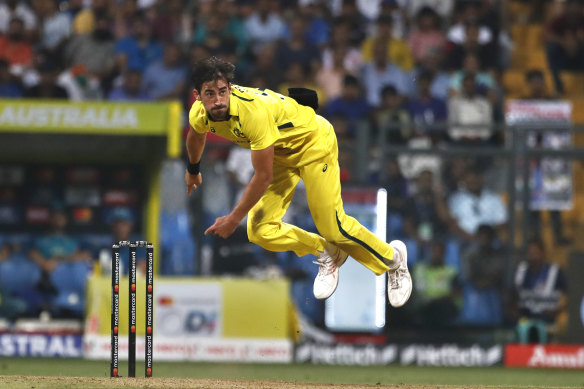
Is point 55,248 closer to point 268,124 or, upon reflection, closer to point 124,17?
point 124,17

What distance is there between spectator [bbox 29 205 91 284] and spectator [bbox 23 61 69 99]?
5.93 feet

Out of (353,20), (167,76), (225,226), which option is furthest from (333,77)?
(225,226)

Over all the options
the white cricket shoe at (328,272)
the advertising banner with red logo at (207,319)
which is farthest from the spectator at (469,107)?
the white cricket shoe at (328,272)

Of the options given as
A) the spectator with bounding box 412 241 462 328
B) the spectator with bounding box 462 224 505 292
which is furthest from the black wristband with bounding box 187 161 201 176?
the spectator with bounding box 462 224 505 292

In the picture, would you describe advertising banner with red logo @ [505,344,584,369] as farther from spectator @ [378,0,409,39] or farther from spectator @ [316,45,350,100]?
spectator @ [378,0,409,39]

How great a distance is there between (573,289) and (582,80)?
4777 mm

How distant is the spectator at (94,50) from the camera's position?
1764cm

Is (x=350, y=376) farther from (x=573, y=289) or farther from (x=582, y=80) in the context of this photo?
(x=582, y=80)

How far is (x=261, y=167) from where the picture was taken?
30.5 feet

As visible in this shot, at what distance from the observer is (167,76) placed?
17.5 metres

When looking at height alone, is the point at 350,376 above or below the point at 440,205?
below

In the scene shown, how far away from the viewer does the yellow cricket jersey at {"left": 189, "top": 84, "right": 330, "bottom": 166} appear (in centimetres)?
932

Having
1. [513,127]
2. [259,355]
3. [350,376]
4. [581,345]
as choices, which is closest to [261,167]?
[350,376]

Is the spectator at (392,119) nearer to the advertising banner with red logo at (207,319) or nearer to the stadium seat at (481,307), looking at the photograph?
the stadium seat at (481,307)
